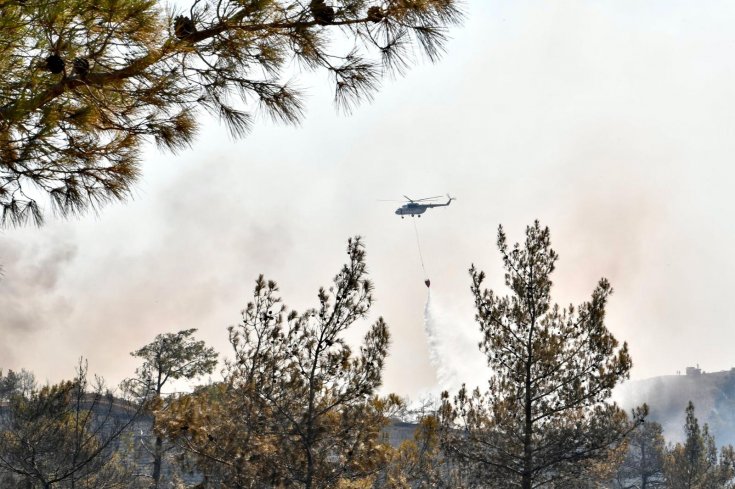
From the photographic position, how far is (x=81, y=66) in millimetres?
4543

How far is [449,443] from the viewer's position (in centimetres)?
1420

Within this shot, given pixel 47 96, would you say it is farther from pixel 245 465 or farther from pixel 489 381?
pixel 489 381

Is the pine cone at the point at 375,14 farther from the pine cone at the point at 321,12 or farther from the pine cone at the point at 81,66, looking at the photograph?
the pine cone at the point at 81,66

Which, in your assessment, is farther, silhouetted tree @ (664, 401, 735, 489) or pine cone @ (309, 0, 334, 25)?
silhouetted tree @ (664, 401, 735, 489)

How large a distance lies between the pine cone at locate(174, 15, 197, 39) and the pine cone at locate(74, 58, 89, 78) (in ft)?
2.14

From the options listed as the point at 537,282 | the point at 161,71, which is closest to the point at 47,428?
the point at 537,282

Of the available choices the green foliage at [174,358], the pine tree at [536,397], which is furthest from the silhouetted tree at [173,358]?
the pine tree at [536,397]

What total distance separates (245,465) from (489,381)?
5.58m

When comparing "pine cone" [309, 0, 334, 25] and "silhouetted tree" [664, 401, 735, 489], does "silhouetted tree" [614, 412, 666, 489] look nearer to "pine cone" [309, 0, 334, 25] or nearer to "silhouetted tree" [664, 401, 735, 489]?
"silhouetted tree" [664, 401, 735, 489]

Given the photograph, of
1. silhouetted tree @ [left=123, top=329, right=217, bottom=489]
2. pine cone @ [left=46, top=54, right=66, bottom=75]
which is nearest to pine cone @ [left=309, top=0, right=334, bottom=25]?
pine cone @ [left=46, top=54, right=66, bottom=75]

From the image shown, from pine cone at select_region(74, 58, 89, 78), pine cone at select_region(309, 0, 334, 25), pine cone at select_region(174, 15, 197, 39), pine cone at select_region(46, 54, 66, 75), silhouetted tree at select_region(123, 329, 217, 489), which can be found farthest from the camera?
silhouetted tree at select_region(123, 329, 217, 489)

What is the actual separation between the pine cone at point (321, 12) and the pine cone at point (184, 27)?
2.88 feet

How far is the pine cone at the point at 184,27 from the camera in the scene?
4832 mm

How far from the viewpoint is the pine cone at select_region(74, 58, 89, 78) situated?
14.8 feet
